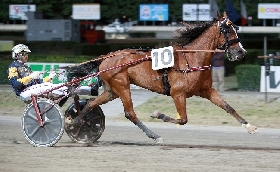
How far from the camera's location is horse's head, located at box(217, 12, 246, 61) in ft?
30.3

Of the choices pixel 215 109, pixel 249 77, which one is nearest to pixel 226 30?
pixel 215 109

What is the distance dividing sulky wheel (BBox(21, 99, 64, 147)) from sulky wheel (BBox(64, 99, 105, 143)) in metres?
0.35

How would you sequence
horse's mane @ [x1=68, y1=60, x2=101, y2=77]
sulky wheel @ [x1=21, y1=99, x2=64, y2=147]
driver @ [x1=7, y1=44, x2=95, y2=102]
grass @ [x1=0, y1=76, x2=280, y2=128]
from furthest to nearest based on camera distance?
grass @ [x1=0, y1=76, x2=280, y2=128] < horse's mane @ [x1=68, y1=60, x2=101, y2=77] < driver @ [x1=7, y1=44, x2=95, y2=102] < sulky wheel @ [x1=21, y1=99, x2=64, y2=147]

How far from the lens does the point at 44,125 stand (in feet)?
31.1

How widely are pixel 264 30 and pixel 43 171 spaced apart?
40718 mm

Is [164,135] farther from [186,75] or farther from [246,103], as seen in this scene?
[246,103]

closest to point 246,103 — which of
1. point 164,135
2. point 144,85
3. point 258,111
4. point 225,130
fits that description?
point 258,111

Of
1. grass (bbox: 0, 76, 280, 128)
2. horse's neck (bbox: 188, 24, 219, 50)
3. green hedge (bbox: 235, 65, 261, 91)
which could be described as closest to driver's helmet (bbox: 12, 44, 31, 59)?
horse's neck (bbox: 188, 24, 219, 50)

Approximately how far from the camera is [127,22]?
50344 mm

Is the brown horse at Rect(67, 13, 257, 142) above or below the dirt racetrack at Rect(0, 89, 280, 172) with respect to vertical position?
above

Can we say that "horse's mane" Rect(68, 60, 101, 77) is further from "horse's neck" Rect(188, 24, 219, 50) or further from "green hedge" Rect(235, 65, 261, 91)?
"green hedge" Rect(235, 65, 261, 91)

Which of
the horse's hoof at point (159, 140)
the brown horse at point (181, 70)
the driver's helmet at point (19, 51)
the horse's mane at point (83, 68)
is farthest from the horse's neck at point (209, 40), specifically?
the driver's helmet at point (19, 51)

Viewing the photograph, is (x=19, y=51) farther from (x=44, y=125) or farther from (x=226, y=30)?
(x=226, y=30)

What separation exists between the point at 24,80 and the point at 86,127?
1061 millimetres
